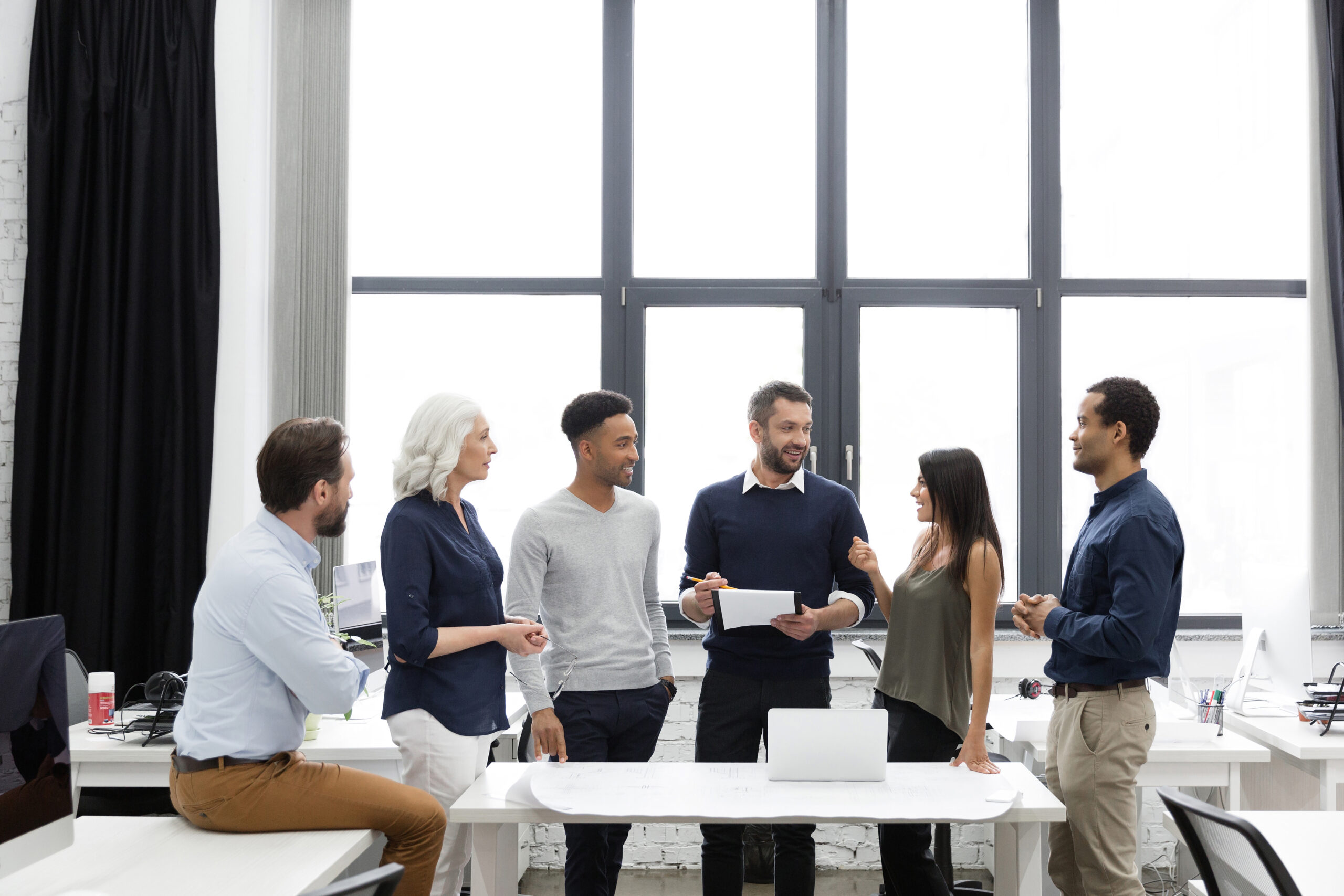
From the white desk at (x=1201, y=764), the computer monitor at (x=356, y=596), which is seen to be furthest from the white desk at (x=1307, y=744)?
the computer monitor at (x=356, y=596)

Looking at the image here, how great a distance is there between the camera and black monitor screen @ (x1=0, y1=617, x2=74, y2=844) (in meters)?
1.50

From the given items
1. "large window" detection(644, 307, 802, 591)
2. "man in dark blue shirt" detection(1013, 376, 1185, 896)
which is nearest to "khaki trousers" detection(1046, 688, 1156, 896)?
"man in dark blue shirt" detection(1013, 376, 1185, 896)


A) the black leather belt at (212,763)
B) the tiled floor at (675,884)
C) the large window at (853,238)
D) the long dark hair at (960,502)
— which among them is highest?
the large window at (853,238)

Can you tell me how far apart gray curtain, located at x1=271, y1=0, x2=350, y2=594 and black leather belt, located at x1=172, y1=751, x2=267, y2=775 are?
2059 millimetres

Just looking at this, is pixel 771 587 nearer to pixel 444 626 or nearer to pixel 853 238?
pixel 444 626

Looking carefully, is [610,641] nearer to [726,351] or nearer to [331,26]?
[726,351]

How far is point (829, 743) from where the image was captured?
2098 millimetres

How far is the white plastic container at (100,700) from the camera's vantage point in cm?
281

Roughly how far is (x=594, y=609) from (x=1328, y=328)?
10.5 ft

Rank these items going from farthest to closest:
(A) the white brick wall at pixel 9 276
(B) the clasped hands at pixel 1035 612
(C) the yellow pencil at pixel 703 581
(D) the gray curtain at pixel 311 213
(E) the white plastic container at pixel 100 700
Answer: (D) the gray curtain at pixel 311 213 → (A) the white brick wall at pixel 9 276 → (E) the white plastic container at pixel 100 700 → (C) the yellow pencil at pixel 703 581 → (B) the clasped hands at pixel 1035 612

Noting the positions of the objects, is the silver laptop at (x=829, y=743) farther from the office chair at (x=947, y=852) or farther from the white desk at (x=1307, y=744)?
the white desk at (x=1307, y=744)

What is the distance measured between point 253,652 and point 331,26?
9.94ft

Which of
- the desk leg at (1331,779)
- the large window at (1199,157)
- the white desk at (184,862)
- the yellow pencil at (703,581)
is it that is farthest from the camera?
the large window at (1199,157)

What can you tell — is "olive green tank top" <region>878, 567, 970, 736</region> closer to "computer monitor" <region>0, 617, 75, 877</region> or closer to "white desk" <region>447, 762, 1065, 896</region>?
"white desk" <region>447, 762, 1065, 896</region>
